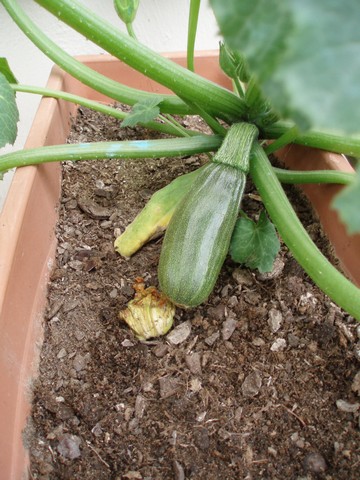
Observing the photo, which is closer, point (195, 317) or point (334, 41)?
point (334, 41)

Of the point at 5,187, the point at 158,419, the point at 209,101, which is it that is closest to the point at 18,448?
the point at 158,419

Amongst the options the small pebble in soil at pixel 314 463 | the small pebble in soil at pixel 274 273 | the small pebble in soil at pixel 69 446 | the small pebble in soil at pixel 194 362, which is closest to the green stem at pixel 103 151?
the small pebble in soil at pixel 274 273

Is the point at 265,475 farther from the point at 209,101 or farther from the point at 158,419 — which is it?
the point at 209,101

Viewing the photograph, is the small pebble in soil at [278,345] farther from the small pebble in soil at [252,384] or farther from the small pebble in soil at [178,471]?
the small pebble in soil at [178,471]

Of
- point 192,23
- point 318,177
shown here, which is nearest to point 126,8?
point 192,23

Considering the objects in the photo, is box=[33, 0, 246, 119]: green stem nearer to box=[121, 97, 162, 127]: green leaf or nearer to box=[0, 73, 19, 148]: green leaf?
box=[121, 97, 162, 127]: green leaf

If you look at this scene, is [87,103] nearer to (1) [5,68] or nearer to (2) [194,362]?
(1) [5,68]

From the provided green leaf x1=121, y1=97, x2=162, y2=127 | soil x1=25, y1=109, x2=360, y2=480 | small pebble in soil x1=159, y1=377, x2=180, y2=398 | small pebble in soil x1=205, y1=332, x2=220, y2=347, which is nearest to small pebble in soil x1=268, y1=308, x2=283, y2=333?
soil x1=25, y1=109, x2=360, y2=480
